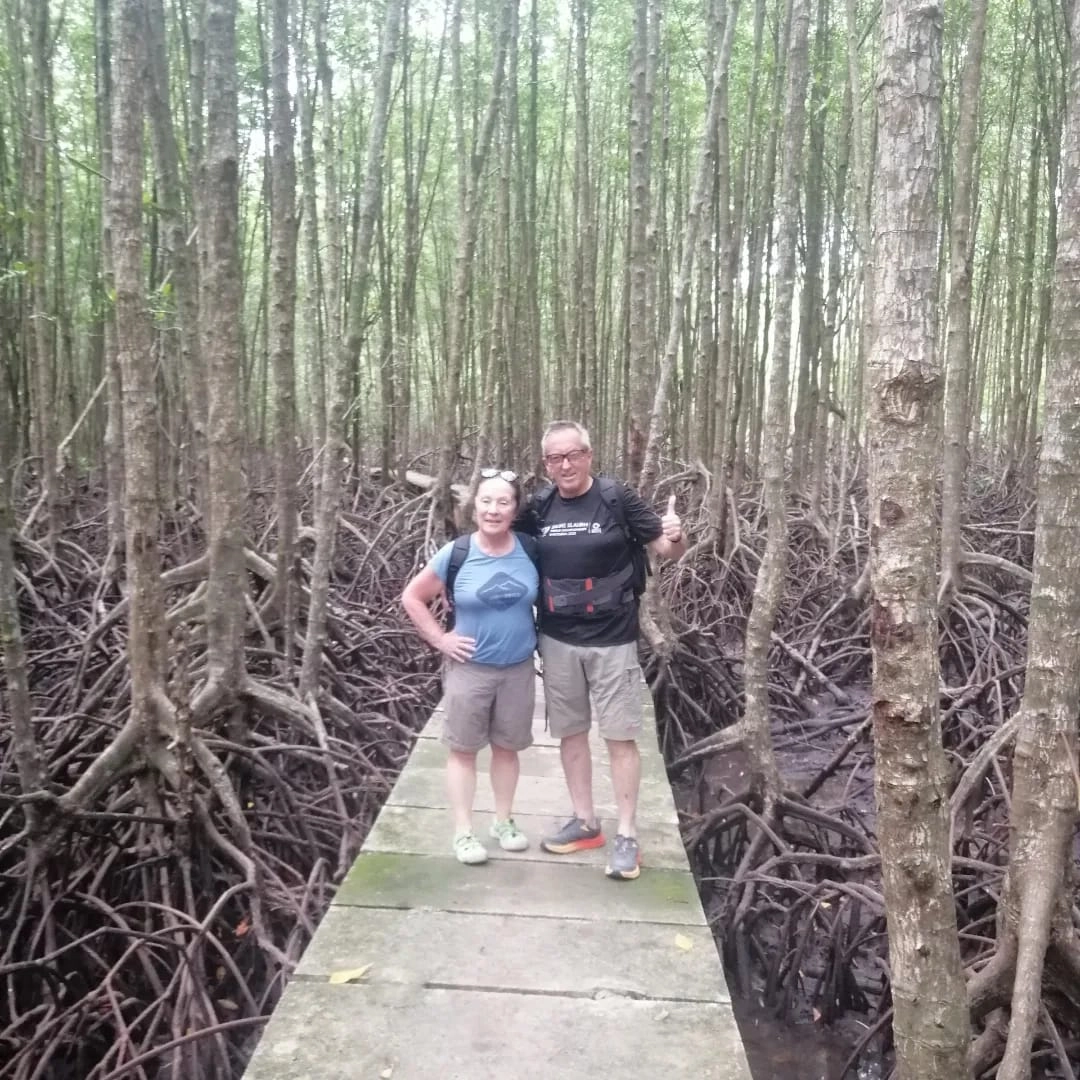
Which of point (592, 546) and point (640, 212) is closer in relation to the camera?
point (592, 546)

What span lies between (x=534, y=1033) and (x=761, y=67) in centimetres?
648

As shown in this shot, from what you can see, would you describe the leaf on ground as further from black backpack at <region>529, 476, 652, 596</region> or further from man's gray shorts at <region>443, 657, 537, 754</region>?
black backpack at <region>529, 476, 652, 596</region>

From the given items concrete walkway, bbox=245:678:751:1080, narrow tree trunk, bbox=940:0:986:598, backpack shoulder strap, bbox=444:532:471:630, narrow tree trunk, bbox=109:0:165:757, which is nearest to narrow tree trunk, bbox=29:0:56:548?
narrow tree trunk, bbox=109:0:165:757

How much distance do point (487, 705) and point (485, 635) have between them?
0.64 feet

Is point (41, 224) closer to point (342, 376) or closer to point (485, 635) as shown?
point (342, 376)

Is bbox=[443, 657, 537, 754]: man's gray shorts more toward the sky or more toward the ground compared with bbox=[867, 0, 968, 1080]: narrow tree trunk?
more toward the ground

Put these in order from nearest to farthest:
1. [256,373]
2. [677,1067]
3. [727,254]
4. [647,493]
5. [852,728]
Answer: [677,1067] < [647,493] < [852,728] < [727,254] < [256,373]

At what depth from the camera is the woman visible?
2.59 m

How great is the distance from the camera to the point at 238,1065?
2893 mm

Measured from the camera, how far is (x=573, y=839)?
2818 millimetres

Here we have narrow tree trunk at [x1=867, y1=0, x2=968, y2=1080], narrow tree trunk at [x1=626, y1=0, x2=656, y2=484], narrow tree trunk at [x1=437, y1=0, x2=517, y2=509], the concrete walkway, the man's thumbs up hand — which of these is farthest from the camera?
narrow tree trunk at [x1=437, y1=0, x2=517, y2=509]

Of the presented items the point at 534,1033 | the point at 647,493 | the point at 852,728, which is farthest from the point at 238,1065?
the point at 852,728

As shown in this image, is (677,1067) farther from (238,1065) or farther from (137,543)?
(137,543)

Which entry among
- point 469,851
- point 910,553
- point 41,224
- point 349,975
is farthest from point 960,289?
point 41,224
